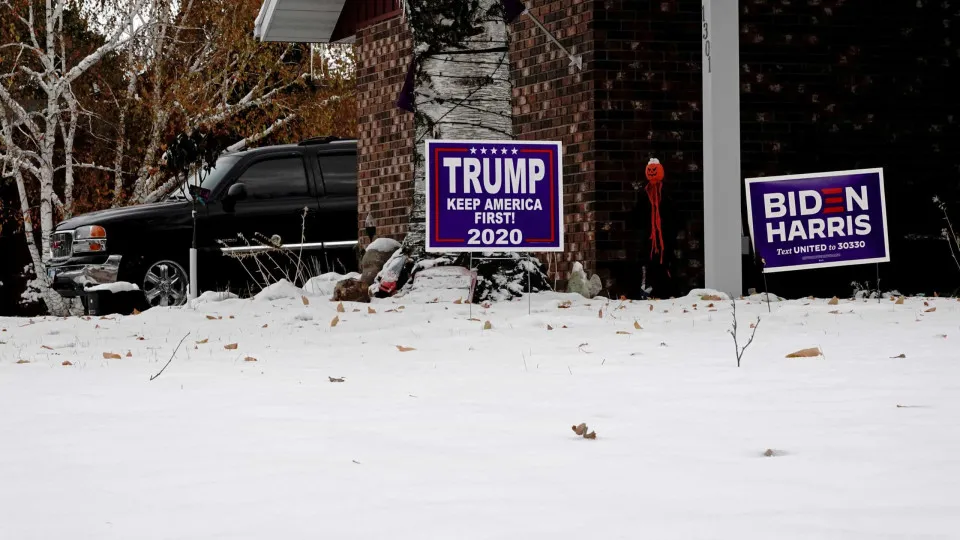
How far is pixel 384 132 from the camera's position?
17516 millimetres

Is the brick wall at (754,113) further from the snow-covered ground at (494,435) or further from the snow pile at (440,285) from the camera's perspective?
the snow-covered ground at (494,435)

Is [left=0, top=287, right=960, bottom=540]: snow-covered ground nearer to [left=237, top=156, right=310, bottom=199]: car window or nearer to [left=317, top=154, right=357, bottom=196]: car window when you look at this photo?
[left=237, top=156, right=310, bottom=199]: car window

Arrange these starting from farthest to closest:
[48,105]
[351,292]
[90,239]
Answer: [48,105] → [90,239] → [351,292]

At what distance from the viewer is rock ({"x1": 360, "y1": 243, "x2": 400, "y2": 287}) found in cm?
1405

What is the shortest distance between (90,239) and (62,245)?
52 centimetres

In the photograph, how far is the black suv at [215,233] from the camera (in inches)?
582

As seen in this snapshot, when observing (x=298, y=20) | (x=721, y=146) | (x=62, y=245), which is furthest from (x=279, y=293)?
(x=298, y=20)

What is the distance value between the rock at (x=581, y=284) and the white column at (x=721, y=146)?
3.29 feet

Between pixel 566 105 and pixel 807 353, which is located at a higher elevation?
pixel 566 105

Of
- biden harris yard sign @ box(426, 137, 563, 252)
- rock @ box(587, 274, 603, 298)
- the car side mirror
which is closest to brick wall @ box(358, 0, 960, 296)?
rock @ box(587, 274, 603, 298)

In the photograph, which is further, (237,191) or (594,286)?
(237,191)

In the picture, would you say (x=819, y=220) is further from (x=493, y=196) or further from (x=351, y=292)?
(x=351, y=292)

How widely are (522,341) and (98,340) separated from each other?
2999 mm

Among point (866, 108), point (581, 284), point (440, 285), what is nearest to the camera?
point (440, 285)
